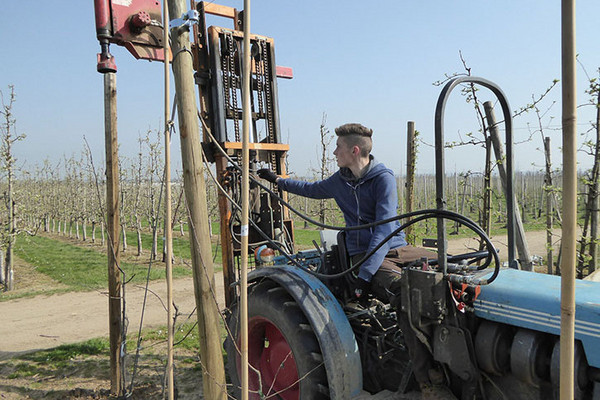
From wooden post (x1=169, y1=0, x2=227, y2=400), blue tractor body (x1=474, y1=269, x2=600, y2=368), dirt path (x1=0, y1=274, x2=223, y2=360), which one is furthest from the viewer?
dirt path (x1=0, y1=274, x2=223, y2=360)

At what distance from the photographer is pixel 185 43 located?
6.54 ft

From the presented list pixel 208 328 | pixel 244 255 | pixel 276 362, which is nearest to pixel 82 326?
pixel 276 362

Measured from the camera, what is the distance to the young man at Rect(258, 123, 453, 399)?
8.46ft

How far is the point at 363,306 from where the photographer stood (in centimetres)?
287

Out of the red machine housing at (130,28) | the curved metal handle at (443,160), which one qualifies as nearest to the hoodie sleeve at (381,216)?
the curved metal handle at (443,160)

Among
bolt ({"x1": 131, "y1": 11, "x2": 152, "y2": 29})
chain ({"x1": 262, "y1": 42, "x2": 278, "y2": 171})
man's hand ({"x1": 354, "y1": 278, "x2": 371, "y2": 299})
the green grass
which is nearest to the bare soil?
the green grass

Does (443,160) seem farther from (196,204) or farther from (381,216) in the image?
(196,204)

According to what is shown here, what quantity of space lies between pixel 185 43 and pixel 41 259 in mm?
15845

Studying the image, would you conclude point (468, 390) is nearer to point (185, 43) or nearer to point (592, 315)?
point (592, 315)

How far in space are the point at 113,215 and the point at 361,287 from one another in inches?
87.4

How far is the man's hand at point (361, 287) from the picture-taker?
8.72ft

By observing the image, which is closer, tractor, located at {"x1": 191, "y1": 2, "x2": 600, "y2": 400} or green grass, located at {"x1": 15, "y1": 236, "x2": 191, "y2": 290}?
tractor, located at {"x1": 191, "y1": 2, "x2": 600, "y2": 400}

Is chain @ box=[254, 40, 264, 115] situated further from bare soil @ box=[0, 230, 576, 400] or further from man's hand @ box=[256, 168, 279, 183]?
bare soil @ box=[0, 230, 576, 400]

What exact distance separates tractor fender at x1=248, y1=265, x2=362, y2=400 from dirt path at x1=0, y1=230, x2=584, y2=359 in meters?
3.86
